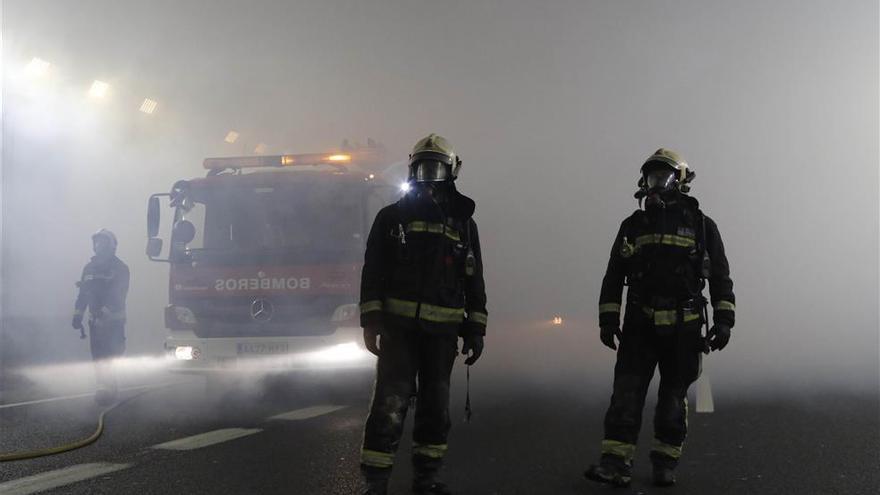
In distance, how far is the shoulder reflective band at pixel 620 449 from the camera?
Result: 165 inches

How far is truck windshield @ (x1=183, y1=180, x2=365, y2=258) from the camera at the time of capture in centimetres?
820

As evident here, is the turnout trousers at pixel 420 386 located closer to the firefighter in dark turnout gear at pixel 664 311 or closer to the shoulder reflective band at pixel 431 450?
the shoulder reflective band at pixel 431 450

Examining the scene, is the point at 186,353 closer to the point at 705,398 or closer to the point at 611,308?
the point at 705,398

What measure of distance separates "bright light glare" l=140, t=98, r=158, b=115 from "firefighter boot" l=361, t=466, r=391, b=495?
13.6m

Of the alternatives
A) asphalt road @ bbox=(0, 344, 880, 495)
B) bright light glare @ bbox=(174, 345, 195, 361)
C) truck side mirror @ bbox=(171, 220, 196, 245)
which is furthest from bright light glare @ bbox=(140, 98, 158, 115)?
bright light glare @ bbox=(174, 345, 195, 361)

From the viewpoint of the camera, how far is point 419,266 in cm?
399

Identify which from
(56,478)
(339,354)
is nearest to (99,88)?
(339,354)

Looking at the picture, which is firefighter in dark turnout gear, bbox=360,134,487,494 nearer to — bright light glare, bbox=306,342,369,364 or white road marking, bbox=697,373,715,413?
white road marking, bbox=697,373,715,413

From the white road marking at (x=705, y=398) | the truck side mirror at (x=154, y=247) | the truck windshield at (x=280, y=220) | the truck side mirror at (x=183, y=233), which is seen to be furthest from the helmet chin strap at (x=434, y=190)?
the truck side mirror at (x=154, y=247)

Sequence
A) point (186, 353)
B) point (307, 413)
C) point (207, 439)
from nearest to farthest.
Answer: point (207, 439)
point (307, 413)
point (186, 353)

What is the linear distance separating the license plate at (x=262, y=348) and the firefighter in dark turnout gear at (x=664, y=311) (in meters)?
4.07

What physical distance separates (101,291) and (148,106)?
8.53 meters

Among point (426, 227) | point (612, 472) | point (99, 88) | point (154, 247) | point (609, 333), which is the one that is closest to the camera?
→ point (426, 227)

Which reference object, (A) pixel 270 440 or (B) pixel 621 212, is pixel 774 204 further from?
(A) pixel 270 440
